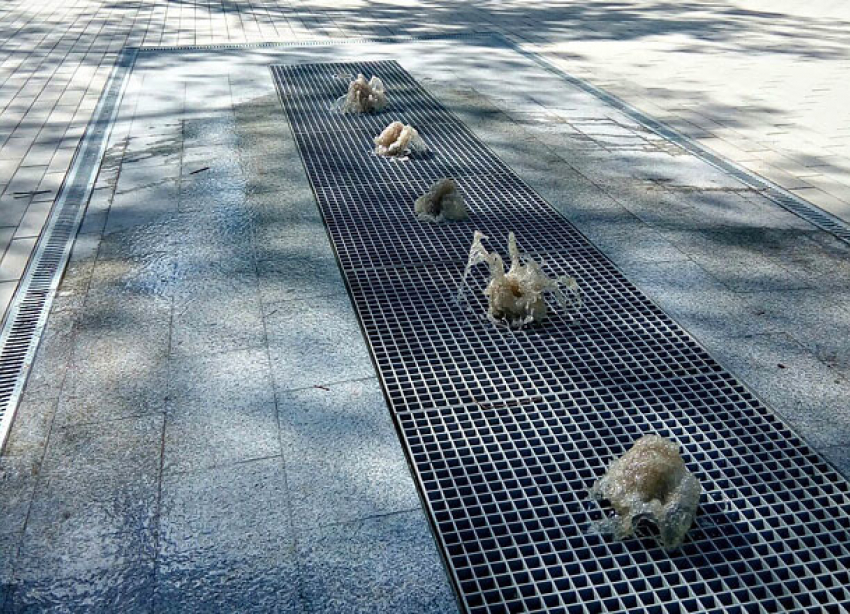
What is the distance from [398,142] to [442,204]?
4.60 feet

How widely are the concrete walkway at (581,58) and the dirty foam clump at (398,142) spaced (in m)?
2.49

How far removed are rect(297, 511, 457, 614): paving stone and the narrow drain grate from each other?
1.48 meters

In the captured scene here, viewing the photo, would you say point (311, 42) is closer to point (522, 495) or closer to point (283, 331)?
point (283, 331)

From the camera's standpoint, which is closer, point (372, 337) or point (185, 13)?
point (372, 337)

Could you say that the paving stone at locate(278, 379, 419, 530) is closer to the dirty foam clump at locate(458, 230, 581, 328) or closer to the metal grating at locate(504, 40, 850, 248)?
the dirty foam clump at locate(458, 230, 581, 328)

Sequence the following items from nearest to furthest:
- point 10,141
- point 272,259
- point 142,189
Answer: point 272,259
point 142,189
point 10,141

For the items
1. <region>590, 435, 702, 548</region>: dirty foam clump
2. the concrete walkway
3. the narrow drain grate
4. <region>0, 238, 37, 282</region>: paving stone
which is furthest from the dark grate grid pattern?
the concrete walkway

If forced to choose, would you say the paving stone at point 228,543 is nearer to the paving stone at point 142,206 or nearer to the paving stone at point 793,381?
the paving stone at point 793,381

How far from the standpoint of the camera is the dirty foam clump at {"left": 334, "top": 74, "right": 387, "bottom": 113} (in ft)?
25.1

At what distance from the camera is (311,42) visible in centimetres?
1109

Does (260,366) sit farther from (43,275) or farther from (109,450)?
(43,275)

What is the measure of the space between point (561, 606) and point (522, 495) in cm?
52

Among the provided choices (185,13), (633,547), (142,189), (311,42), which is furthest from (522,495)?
(185,13)

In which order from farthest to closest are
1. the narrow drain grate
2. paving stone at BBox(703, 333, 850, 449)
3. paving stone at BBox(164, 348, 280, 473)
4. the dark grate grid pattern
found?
the narrow drain grate → paving stone at BBox(703, 333, 850, 449) → paving stone at BBox(164, 348, 280, 473) → the dark grate grid pattern
